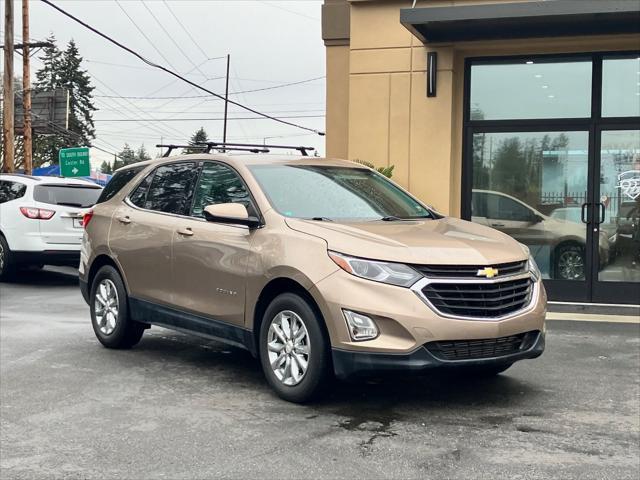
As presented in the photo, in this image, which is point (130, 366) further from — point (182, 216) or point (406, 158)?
point (406, 158)

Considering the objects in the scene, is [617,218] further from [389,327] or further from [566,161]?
[389,327]

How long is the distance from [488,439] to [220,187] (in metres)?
2.94

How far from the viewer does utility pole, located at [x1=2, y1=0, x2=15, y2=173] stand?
23.1 meters

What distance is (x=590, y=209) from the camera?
10312 mm

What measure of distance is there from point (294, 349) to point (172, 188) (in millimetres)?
2229

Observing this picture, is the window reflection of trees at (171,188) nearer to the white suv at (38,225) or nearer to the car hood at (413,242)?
the car hood at (413,242)

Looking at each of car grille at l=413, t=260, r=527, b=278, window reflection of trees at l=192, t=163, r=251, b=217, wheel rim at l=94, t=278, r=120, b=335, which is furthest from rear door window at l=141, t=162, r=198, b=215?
car grille at l=413, t=260, r=527, b=278

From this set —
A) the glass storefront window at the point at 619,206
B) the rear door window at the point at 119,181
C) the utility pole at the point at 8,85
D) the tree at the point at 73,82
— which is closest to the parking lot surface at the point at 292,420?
the rear door window at the point at 119,181

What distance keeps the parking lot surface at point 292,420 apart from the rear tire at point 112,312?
0.14 metres

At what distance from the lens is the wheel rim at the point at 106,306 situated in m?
7.25

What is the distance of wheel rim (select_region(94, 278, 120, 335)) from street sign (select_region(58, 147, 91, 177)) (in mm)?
23709

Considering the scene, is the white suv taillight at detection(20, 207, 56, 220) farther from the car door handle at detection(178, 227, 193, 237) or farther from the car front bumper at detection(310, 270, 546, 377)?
the car front bumper at detection(310, 270, 546, 377)

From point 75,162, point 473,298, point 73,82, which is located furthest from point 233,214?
point 73,82

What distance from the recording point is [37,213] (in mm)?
12148
